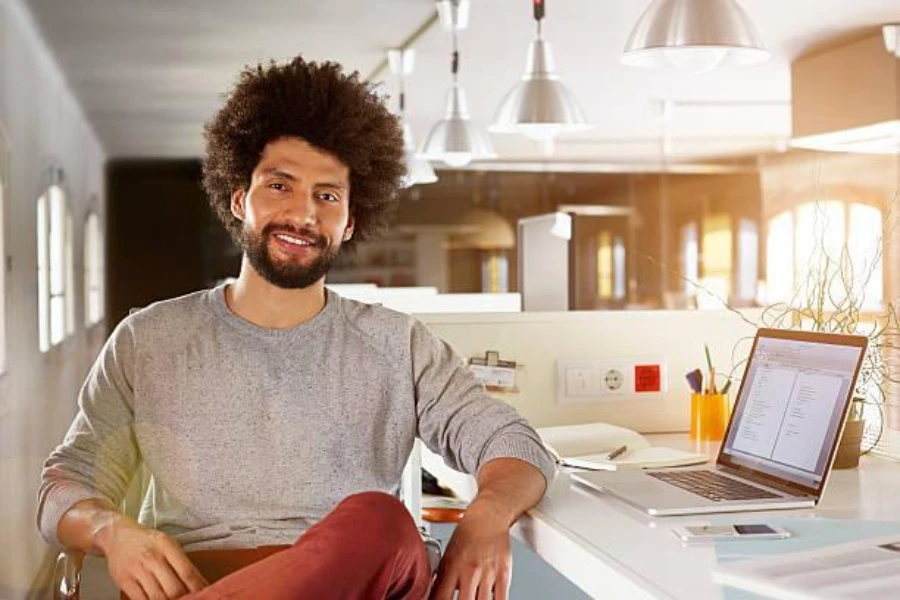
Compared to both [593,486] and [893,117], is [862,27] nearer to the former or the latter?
[893,117]

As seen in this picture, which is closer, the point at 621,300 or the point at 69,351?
the point at 69,351

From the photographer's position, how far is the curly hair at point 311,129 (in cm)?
191

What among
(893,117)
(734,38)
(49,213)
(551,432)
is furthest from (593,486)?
(49,213)

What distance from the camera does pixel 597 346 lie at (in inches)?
97.3

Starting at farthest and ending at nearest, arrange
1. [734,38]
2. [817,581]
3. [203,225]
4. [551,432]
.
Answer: [203,225], [734,38], [551,432], [817,581]

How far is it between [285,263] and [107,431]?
13.8 inches

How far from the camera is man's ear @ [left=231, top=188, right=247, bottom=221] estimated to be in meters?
1.98

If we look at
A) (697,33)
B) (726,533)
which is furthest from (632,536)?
(697,33)

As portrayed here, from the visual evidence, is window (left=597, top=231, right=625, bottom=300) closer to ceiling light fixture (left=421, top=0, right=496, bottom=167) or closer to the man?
ceiling light fixture (left=421, top=0, right=496, bottom=167)

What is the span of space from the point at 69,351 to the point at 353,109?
216 inches

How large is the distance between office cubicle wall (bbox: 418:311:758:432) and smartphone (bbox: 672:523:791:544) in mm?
953

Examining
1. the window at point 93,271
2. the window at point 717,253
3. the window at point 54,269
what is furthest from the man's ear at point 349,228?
the window at point 717,253

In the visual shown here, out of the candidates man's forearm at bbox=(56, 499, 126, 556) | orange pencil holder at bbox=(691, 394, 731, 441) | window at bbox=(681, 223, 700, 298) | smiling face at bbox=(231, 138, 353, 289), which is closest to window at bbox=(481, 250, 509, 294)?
window at bbox=(681, 223, 700, 298)

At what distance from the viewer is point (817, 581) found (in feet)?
3.85
